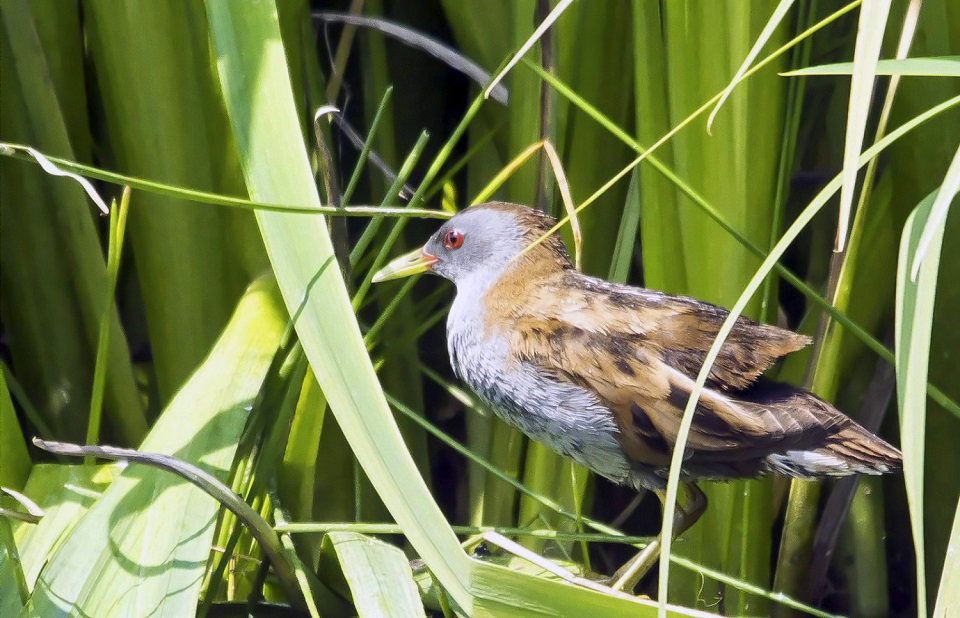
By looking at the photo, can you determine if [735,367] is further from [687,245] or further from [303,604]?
[303,604]

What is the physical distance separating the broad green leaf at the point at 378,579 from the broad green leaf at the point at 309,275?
0.16 m

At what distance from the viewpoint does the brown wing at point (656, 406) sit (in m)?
1.11

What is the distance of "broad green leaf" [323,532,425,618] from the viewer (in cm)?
91

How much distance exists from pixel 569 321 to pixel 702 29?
1.35ft

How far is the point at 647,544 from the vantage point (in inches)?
49.4

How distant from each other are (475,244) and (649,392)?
438 millimetres

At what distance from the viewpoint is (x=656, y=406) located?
3.73 ft

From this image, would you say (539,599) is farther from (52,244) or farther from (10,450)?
(52,244)

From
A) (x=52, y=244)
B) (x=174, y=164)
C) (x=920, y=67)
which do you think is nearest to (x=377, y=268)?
(x=174, y=164)

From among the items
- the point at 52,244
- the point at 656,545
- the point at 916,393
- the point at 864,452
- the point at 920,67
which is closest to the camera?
the point at 916,393

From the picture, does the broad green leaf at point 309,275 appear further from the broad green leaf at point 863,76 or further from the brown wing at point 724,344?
the brown wing at point 724,344

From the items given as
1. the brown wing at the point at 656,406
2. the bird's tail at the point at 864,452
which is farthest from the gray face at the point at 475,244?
the bird's tail at the point at 864,452

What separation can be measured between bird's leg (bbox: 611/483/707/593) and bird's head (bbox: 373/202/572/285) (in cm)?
38

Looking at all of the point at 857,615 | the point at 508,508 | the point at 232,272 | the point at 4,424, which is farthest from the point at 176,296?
the point at 857,615
